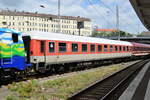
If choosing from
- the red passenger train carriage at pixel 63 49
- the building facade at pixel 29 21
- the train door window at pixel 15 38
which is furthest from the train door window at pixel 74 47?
the building facade at pixel 29 21

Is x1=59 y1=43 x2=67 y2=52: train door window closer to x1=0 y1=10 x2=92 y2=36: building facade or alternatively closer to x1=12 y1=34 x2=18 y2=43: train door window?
x1=12 y1=34 x2=18 y2=43: train door window

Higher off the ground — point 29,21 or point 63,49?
point 29,21

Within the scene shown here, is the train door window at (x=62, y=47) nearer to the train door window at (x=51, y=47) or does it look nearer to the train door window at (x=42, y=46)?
the train door window at (x=51, y=47)

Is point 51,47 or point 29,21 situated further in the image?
point 29,21

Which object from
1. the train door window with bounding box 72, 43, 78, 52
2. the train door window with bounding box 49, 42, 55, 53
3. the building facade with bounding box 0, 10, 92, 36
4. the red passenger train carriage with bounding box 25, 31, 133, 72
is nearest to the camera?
the red passenger train carriage with bounding box 25, 31, 133, 72

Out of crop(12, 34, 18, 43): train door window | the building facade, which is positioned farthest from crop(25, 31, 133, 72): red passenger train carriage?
the building facade

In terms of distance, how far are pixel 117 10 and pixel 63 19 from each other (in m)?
92.7

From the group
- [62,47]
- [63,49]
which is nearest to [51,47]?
[62,47]

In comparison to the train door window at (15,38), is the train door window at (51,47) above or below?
below

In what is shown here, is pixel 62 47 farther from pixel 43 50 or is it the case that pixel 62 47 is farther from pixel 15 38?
A: pixel 15 38

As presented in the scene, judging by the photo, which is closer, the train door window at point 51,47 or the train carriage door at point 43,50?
the train carriage door at point 43,50

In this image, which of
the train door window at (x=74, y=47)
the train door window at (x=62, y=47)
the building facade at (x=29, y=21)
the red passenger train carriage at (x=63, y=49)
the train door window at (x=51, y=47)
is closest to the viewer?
the red passenger train carriage at (x=63, y=49)

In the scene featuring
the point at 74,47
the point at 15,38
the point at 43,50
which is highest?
the point at 15,38

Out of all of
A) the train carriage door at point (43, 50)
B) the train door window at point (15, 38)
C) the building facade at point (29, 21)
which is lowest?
the train carriage door at point (43, 50)
